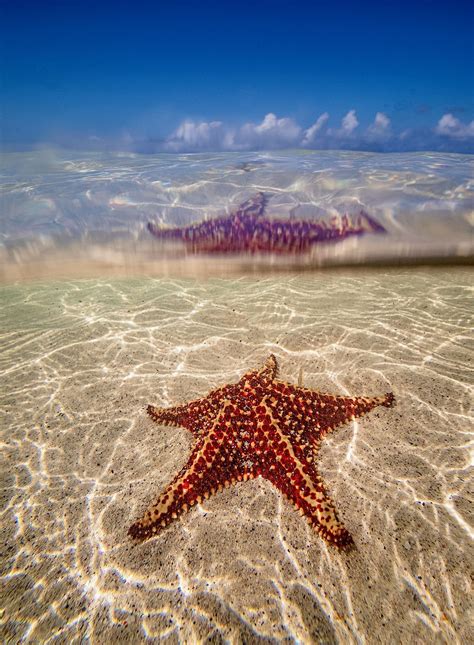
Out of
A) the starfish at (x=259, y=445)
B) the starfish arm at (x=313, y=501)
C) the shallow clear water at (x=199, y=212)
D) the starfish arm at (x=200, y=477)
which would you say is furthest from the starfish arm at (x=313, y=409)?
the shallow clear water at (x=199, y=212)

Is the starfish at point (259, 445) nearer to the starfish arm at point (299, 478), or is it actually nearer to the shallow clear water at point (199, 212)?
the starfish arm at point (299, 478)

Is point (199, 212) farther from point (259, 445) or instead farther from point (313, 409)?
point (259, 445)

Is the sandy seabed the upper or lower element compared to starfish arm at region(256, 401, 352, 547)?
lower

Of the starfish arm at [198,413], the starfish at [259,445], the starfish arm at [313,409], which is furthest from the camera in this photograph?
the starfish arm at [198,413]

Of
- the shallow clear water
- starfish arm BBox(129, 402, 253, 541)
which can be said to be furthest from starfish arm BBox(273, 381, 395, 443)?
the shallow clear water

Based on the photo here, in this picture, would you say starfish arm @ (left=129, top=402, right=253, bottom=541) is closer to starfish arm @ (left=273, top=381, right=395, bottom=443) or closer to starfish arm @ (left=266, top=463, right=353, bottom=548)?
starfish arm @ (left=266, top=463, right=353, bottom=548)

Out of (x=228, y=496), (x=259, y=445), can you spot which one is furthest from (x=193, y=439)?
(x=259, y=445)
